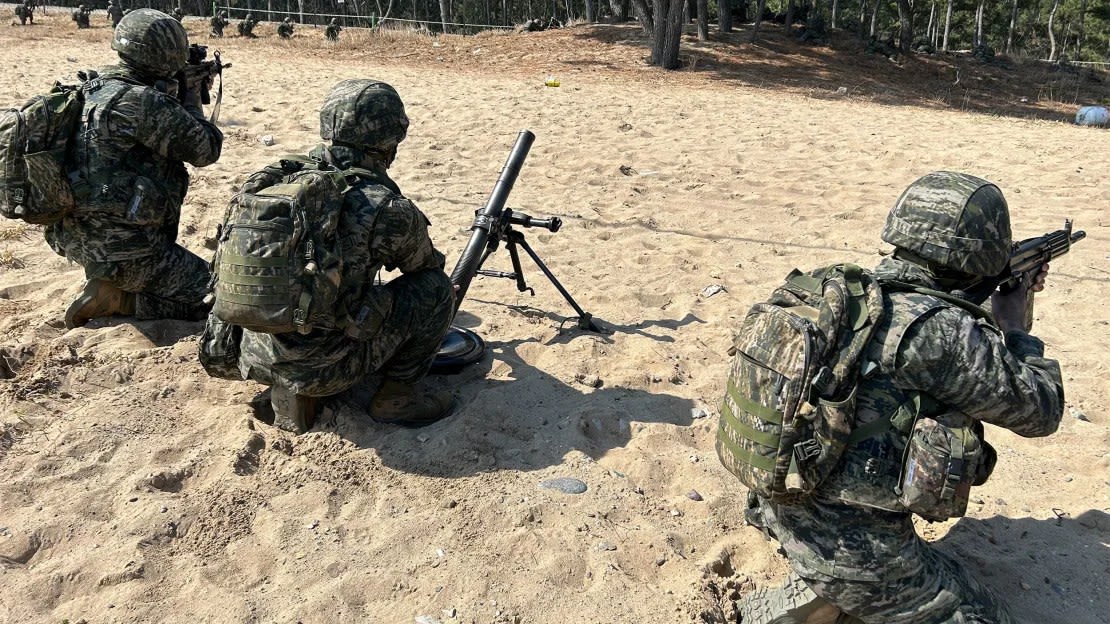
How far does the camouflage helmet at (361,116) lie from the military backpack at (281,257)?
1.21ft

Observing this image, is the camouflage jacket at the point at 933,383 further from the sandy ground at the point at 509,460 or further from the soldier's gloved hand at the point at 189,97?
the soldier's gloved hand at the point at 189,97

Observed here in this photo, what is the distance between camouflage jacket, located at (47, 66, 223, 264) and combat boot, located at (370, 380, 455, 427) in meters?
1.90

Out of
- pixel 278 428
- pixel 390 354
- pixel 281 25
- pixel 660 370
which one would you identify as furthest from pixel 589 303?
pixel 281 25

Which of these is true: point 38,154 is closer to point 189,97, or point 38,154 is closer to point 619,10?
point 189,97

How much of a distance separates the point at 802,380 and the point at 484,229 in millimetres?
2581

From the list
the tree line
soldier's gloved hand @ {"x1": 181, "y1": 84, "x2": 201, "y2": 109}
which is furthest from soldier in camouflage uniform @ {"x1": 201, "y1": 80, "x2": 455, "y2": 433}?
the tree line

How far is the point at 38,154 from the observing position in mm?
4246

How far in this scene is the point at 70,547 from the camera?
121 inches

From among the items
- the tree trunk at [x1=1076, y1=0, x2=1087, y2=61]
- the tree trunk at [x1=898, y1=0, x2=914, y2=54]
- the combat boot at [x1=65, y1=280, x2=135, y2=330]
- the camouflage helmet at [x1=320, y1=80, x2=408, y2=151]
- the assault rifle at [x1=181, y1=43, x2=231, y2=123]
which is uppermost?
the tree trunk at [x1=1076, y1=0, x2=1087, y2=61]

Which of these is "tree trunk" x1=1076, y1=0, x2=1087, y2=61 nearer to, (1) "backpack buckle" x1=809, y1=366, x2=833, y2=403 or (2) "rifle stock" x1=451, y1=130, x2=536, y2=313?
(2) "rifle stock" x1=451, y1=130, x2=536, y2=313

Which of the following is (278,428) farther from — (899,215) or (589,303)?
(899,215)

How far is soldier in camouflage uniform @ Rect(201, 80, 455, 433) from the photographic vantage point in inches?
138

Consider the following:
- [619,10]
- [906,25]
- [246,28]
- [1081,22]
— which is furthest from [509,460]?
[1081,22]

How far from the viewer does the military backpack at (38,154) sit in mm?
4246
